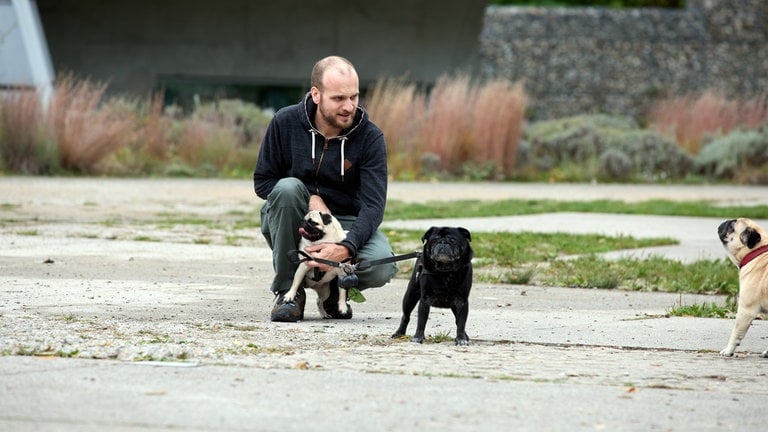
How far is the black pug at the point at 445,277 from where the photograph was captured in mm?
6668

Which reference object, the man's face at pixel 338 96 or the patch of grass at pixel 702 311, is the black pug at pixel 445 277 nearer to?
the man's face at pixel 338 96

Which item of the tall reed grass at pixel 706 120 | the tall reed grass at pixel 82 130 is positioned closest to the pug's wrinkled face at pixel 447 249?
the tall reed grass at pixel 82 130

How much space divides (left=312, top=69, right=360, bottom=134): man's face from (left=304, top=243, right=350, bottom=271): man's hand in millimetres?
709

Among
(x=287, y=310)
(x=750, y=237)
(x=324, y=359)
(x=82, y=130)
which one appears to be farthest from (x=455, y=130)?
(x=324, y=359)

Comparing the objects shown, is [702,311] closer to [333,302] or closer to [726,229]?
[726,229]

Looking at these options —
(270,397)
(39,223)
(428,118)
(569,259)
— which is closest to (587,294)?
(569,259)

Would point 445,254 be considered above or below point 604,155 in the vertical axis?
below

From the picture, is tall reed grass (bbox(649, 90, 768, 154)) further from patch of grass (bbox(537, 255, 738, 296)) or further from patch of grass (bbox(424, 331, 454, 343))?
patch of grass (bbox(424, 331, 454, 343))

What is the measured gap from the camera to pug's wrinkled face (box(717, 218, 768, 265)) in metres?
6.98

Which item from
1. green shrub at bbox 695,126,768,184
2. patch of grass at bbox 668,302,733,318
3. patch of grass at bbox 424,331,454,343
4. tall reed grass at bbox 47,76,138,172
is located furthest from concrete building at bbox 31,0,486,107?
patch of grass at bbox 424,331,454,343

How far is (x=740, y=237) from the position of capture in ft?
23.0

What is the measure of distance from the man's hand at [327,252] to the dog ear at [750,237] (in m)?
2.15

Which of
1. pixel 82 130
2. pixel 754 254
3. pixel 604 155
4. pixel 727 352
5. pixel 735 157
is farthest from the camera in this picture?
pixel 735 157

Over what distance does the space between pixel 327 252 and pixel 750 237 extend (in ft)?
7.47
